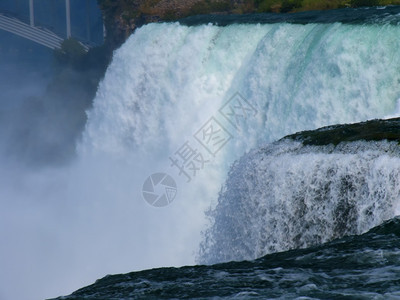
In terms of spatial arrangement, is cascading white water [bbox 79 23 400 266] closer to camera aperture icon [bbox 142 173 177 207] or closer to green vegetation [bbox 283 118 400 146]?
camera aperture icon [bbox 142 173 177 207]

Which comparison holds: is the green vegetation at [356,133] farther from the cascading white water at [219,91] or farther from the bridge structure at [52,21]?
the bridge structure at [52,21]

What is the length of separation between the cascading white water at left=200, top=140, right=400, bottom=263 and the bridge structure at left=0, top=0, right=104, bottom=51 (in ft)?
119

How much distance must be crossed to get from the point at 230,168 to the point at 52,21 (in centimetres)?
4007

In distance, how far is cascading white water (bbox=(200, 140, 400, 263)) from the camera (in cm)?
1079

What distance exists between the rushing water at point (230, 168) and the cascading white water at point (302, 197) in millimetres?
21

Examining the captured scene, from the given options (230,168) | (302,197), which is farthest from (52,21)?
(302,197)

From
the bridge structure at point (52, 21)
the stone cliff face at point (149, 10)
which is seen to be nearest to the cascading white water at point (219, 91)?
the stone cliff face at point (149, 10)

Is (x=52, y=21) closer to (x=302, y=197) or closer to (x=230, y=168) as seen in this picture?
(x=230, y=168)

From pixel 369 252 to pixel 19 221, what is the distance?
1825cm

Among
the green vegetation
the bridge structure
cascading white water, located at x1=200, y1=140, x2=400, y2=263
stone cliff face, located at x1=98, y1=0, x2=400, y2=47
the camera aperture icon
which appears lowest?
cascading white water, located at x1=200, y1=140, x2=400, y2=263

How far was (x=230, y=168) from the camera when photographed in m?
17.1

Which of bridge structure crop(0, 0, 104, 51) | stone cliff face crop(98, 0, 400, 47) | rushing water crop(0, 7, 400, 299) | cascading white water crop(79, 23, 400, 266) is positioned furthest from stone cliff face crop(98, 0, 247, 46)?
rushing water crop(0, 7, 400, 299)

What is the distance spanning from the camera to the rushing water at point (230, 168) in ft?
34.8

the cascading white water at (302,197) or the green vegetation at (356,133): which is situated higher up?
the green vegetation at (356,133)
